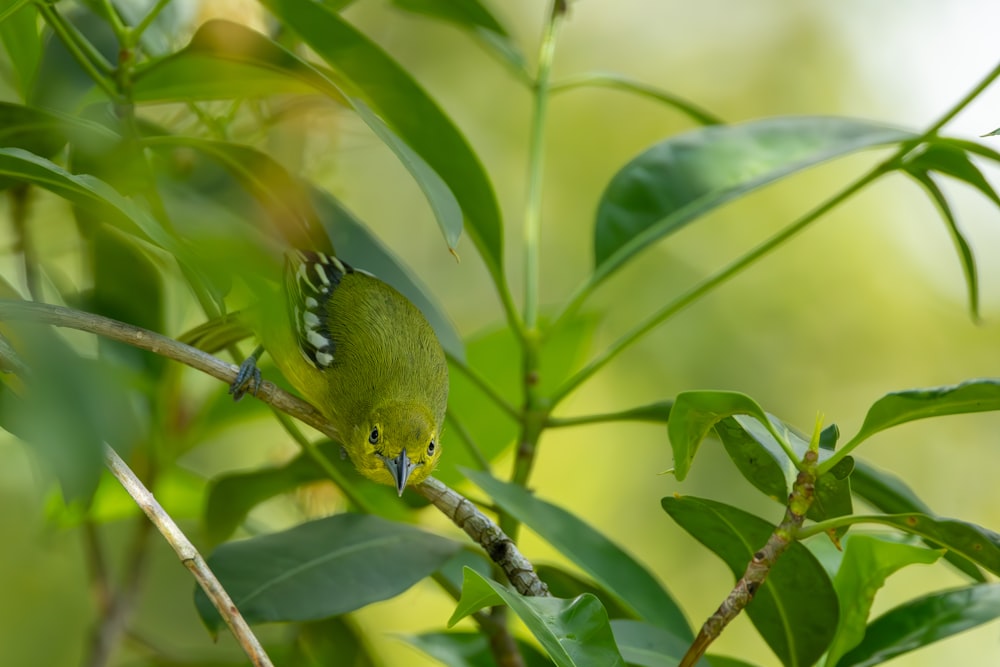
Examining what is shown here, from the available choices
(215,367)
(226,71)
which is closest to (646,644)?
(215,367)

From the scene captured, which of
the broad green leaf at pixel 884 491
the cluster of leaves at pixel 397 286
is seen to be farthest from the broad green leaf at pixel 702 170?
the broad green leaf at pixel 884 491

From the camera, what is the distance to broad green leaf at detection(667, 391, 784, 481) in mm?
1234

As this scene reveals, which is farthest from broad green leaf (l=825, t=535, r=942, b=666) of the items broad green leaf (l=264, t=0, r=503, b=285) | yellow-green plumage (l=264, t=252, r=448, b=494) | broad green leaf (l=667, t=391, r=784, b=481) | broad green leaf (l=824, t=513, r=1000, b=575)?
yellow-green plumage (l=264, t=252, r=448, b=494)

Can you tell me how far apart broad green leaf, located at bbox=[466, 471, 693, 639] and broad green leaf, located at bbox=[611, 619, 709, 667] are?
0.08 meters

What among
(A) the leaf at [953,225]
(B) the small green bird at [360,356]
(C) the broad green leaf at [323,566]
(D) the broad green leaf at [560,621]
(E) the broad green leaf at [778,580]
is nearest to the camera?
(D) the broad green leaf at [560,621]

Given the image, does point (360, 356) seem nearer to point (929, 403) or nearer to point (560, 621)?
point (560, 621)

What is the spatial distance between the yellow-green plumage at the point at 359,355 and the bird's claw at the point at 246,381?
0.86 ft

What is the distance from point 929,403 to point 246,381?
1.09m

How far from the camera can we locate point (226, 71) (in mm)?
1593

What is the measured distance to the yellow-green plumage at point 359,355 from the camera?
2.20 metres

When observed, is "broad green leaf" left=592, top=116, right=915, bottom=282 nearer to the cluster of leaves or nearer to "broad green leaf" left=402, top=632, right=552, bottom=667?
the cluster of leaves

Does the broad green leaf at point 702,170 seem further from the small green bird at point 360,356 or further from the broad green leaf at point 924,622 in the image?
the broad green leaf at point 924,622

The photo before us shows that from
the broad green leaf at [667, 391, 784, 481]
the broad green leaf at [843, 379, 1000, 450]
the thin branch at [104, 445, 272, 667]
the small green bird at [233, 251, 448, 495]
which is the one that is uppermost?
the small green bird at [233, 251, 448, 495]

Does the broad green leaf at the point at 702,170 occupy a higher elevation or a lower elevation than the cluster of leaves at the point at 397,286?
higher
